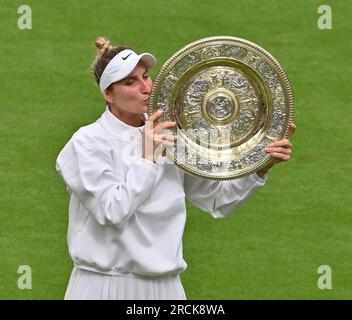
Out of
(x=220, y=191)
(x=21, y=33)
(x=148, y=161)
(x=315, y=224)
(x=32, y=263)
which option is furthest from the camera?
(x=21, y=33)

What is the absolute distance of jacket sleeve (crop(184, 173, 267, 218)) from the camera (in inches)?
239

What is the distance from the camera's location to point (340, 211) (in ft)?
34.0

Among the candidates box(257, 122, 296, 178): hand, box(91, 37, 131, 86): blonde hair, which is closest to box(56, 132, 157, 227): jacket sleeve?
box(91, 37, 131, 86): blonde hair

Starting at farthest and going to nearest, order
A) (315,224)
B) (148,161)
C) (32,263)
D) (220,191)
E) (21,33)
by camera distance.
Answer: (21,33) < (315,224) < (32,263) < (220,191) < (148,161)

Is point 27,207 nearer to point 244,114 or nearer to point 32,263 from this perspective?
point 32,263

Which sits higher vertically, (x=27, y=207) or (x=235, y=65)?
(x=235, y=65)

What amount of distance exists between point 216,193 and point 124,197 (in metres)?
0.65

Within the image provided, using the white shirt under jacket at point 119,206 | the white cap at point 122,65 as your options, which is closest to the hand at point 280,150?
the white shirt under jacket at point 119,206

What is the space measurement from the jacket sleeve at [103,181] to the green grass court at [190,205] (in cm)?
340

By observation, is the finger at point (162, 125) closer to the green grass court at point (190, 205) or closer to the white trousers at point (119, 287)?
the white trousers at point (119, 287)

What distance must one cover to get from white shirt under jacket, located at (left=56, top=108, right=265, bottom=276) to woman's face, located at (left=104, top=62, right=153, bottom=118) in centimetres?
8

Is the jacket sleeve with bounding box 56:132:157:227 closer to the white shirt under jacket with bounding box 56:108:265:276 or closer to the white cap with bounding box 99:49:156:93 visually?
the white shirt under jacket with bounding box 56:108:265:276
